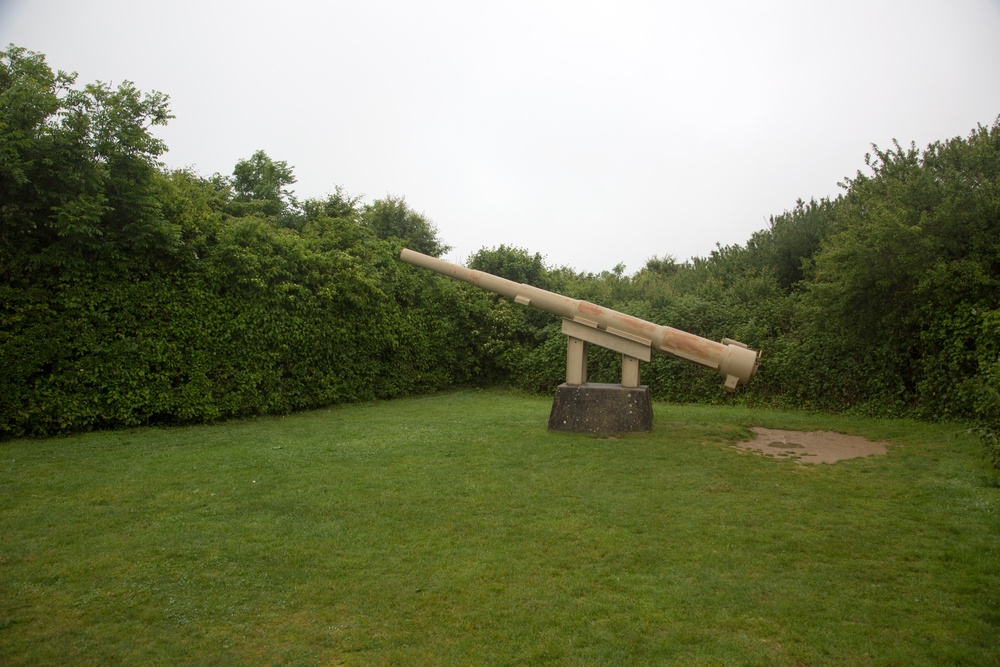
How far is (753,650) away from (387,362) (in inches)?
533

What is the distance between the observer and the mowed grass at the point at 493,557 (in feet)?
13.5

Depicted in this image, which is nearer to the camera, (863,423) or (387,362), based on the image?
(863,423)

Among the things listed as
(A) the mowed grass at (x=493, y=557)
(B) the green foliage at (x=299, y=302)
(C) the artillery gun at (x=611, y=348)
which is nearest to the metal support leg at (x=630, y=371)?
(C) the artillery gun at (x=611, y=348)

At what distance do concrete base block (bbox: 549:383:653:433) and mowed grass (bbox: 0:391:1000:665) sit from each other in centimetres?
140

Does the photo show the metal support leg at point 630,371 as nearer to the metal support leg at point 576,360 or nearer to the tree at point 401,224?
the metal support leg at point 576,360

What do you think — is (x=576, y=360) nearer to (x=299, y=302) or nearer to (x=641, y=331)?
(x=641, y=331)

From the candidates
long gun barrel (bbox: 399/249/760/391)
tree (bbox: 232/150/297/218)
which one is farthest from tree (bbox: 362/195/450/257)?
long gun barrel (bbox: 399/249/760/391)

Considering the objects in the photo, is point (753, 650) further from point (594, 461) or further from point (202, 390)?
point (202, 390)

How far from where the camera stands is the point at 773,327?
53.3ft

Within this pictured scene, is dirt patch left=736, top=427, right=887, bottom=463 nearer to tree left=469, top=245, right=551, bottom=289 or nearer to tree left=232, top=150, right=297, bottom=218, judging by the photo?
tree left=469, top=245, right=551, bottom=289

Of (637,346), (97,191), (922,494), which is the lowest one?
(922,494)

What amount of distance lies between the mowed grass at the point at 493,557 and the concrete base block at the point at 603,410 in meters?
1.40

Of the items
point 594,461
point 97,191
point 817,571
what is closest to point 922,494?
point 817,571

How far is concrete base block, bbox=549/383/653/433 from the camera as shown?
11.1 meters
